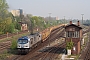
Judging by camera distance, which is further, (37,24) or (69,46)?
(37,24)

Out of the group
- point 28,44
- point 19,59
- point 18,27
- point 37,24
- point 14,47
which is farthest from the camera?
point 37,24

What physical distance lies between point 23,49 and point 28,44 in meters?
1.29

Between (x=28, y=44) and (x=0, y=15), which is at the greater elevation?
(x=0, y=15)

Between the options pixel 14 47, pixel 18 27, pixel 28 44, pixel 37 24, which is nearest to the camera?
pixel 28 44

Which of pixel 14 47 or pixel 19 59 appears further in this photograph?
pixel 14 47

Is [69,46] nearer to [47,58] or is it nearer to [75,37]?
[75,37]

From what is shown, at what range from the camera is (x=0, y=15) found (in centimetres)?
7856

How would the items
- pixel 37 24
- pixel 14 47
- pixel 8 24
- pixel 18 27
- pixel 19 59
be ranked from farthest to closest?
pixel 37 24 → pixel 18 27 → pixel 8 24 → pixel 14 47 → pixel 19 59

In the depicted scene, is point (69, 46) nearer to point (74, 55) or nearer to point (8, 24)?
point (74, 55)

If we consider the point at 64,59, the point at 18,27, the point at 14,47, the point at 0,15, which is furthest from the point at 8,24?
the point at 64,59

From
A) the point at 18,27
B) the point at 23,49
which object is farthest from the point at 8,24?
the point at 23,49

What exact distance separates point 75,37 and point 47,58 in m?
7.96

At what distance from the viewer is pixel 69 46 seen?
3641 centimetres

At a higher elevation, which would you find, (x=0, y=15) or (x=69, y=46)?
(x=0, y=15)
